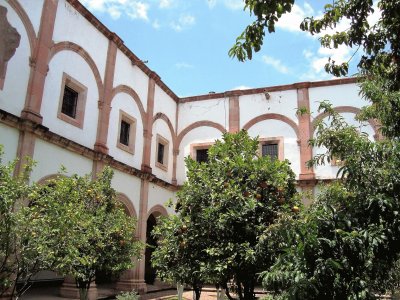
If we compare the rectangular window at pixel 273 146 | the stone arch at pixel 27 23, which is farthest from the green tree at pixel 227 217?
the rectangular window at pixel 273 146

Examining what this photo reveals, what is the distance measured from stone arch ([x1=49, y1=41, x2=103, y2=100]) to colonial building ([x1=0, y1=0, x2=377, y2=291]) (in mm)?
33

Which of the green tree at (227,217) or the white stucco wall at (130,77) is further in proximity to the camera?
the white stucco wall at (130,77)

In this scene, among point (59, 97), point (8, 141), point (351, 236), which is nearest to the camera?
point (351, 236)

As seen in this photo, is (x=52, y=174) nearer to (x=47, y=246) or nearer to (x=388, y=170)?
(x=47, y=246)

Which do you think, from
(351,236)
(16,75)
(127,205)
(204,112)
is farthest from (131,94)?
(351,236)

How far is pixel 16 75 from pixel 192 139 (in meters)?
10.5

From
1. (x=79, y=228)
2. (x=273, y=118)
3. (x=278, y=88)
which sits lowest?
(x=79, y=228)

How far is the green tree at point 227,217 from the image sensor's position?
5688 mm

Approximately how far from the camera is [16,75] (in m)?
11.0

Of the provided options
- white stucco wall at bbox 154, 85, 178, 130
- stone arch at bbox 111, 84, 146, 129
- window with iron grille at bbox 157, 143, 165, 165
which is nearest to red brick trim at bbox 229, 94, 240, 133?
white stucco wall at bbox 154, 85, 178, 130

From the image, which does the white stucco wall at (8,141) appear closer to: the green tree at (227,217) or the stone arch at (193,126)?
the green tree at (227,217)

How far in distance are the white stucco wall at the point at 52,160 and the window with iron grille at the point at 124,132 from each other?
2.78 meters

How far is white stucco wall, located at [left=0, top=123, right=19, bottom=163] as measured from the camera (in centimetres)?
1021

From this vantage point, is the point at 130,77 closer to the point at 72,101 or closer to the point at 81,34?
the point at 81,34
